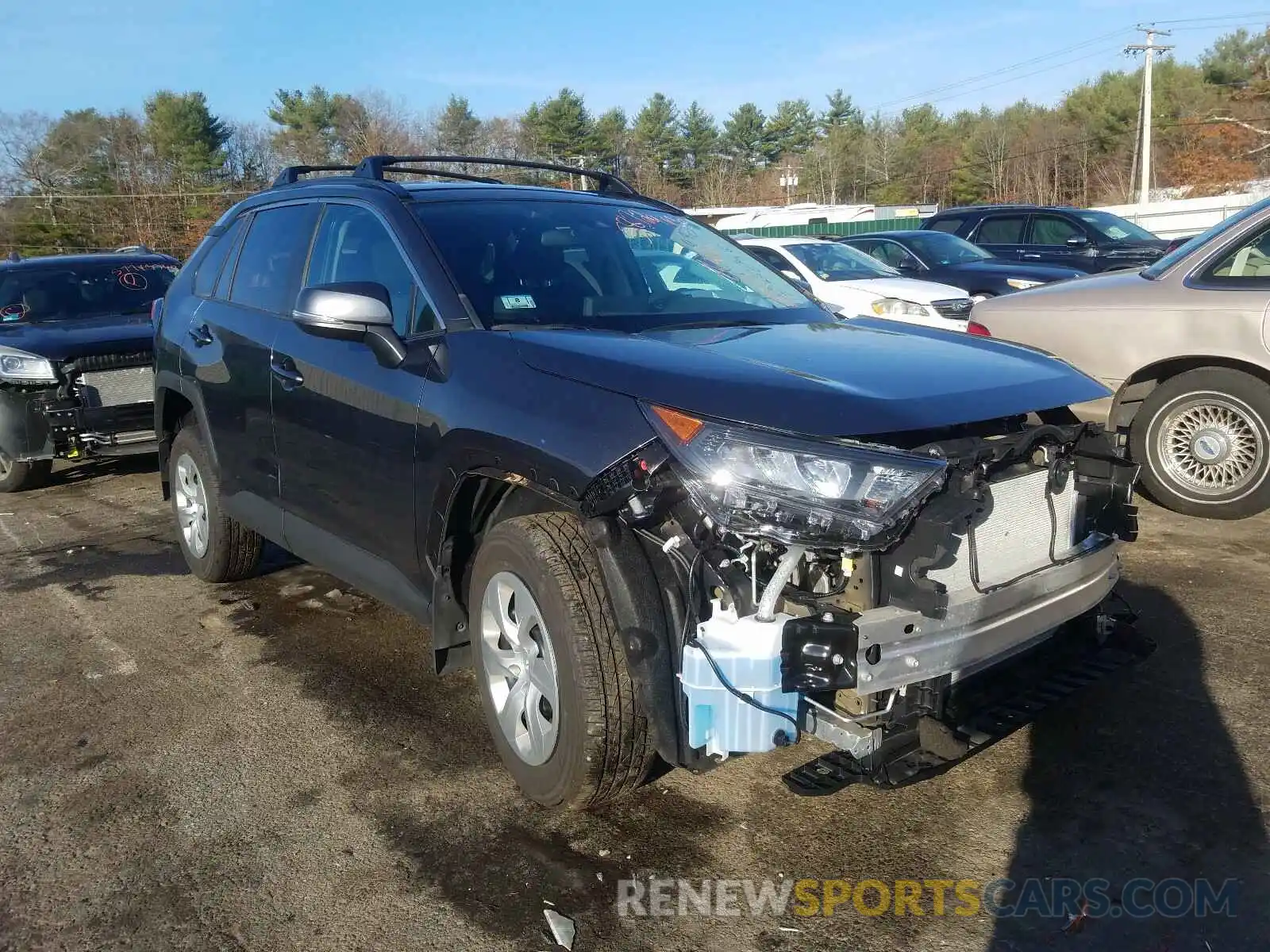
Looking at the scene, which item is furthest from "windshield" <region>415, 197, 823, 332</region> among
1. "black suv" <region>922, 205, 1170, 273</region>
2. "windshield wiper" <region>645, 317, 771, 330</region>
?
"black suv" <region>922, 205, 1170, 273</region>

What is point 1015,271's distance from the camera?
11.4 m

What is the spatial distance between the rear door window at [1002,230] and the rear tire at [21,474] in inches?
466

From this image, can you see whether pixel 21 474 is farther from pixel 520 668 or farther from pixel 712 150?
pixel 712 150

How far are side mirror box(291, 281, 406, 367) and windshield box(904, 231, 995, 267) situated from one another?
10125mm

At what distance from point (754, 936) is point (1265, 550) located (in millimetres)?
4094

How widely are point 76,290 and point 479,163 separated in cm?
545

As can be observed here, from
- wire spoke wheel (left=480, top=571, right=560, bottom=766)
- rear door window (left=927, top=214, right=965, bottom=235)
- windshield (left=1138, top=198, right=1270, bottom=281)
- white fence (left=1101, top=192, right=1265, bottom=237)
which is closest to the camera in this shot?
wire spoke wheel (left=480, top=571, right=560, bottom=766)

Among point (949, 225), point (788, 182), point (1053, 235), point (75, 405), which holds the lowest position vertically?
point (75, 405)

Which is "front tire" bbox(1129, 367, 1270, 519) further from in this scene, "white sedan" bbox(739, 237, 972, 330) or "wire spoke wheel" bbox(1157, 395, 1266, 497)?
"white sedan" bbox(739, 237, 972, 330)

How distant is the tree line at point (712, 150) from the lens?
4162 cm

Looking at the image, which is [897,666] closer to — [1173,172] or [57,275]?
[57,275]

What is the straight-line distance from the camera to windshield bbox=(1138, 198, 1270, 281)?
5.87m

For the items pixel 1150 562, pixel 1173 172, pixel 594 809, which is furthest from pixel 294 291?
pixel 1173 172

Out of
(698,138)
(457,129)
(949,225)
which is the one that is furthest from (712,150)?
(949,225)
